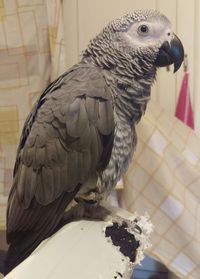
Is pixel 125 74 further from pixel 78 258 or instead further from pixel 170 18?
pixel 170 18

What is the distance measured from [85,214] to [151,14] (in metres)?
0.45

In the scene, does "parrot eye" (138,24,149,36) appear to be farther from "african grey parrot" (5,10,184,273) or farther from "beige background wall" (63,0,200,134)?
"beige background wall" (63,0,200,134)

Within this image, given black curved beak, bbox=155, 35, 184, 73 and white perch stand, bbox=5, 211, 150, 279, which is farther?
black curved beak, bbox=155, 35, 184, 73

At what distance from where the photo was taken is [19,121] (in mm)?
1609

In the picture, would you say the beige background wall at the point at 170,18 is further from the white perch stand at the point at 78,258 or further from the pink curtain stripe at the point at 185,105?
the white perch stand at the point at 78,258

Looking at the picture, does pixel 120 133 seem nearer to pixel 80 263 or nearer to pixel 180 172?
pixel 80 263

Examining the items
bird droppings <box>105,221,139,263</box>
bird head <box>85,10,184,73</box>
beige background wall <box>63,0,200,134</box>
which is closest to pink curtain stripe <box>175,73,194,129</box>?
beige background wall <box>63,0,200,134</box>

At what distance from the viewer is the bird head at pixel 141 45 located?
3.24 feet

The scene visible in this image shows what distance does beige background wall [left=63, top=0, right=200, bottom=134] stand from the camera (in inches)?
64.6

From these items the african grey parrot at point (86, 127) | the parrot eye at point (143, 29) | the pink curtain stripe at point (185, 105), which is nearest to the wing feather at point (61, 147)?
the african grey parrot at point (86, 127)

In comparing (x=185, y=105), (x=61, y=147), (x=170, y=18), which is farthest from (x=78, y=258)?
(x=170, y=18)

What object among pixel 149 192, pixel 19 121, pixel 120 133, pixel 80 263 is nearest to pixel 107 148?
pixel 120 133

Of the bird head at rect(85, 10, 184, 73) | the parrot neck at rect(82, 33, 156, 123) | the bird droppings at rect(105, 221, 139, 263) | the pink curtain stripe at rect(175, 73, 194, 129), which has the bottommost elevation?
the pink curtain stripe at rect(175, 73, 194, 129)

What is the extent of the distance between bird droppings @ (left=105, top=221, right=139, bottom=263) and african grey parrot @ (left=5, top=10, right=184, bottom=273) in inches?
5.0
